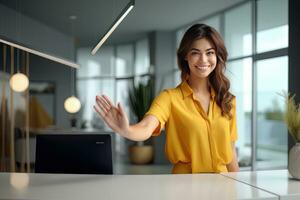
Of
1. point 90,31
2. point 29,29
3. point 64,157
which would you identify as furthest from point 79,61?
point 64,157

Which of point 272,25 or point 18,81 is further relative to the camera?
point 272,25

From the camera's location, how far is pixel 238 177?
171cm

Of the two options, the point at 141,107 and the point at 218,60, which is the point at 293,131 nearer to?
the point at 218,60

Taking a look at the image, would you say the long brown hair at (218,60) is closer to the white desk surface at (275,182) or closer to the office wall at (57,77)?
the white desk surface at (275,182)

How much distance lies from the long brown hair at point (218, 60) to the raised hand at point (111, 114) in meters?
0.64

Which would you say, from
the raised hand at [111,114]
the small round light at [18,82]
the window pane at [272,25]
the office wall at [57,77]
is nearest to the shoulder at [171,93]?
the raised hand at [111,114]

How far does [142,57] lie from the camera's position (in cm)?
977

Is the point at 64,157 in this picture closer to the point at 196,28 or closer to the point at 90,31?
the point at 196,28

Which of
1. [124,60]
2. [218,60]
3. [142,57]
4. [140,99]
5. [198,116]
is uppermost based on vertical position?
[142,57]

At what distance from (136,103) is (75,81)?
178cm

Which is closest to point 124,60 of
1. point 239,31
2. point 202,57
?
point 239,31

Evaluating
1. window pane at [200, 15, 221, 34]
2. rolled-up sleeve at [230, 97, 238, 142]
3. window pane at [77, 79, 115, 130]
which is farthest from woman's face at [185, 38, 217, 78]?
window pane at [77, 79, 115, 130]

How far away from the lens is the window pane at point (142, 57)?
9656 mm

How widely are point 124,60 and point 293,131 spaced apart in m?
8.13
